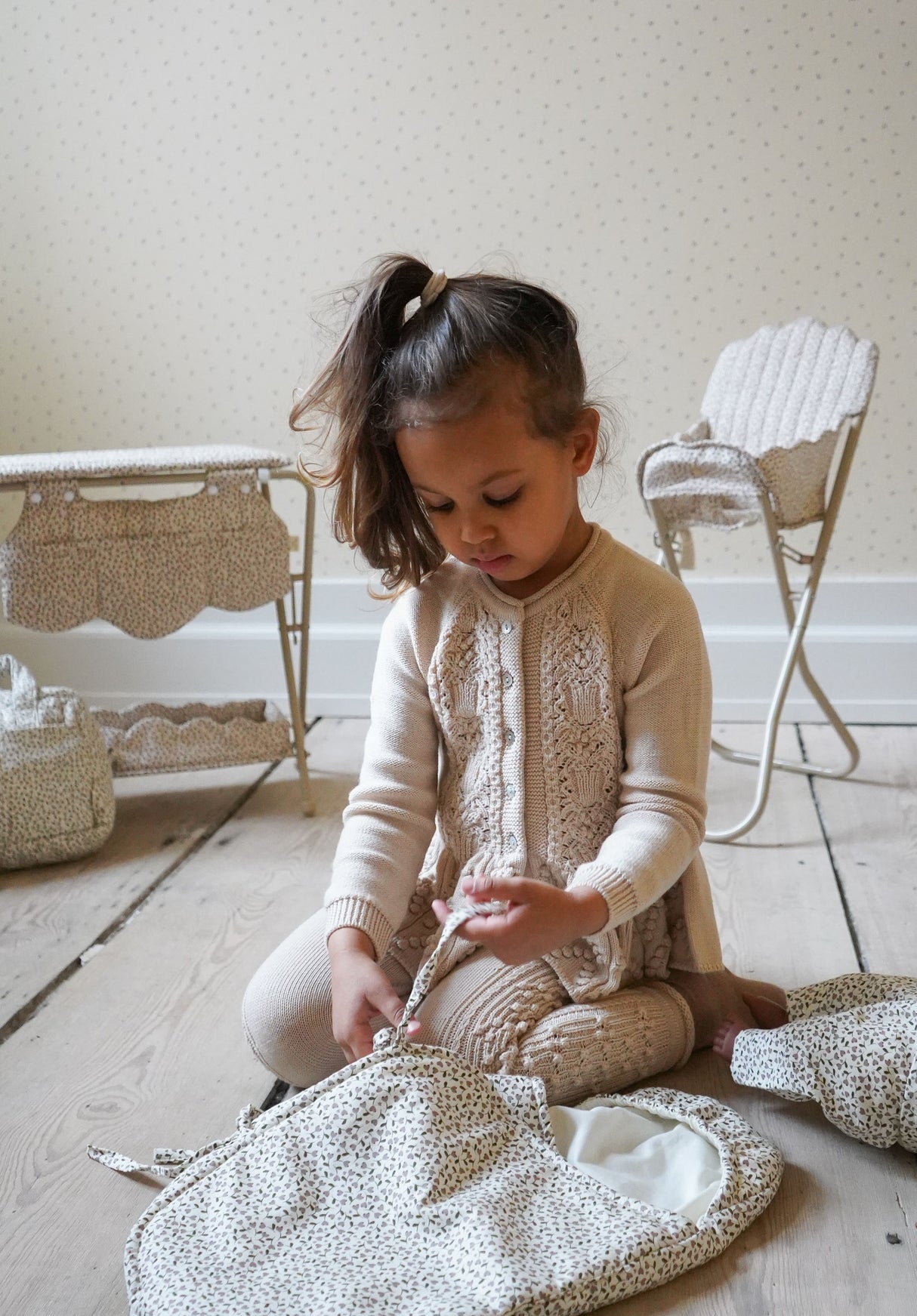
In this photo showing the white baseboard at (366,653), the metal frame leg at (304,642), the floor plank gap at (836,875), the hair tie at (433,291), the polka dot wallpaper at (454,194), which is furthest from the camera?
the white baseboard at (366,653)

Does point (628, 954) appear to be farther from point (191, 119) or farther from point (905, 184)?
point (191, 119)

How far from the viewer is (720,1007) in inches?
45.8

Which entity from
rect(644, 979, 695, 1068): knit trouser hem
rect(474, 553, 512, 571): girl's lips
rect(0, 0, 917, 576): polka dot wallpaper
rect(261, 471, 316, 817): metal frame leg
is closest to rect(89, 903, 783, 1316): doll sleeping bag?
rect(644, 979, 695, 1068): knit trouser hem

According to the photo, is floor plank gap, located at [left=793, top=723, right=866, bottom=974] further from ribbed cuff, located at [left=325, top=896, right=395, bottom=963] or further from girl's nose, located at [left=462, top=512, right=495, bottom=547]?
girl's nose, located at [left=462, top=512, right=495, bottom=547]

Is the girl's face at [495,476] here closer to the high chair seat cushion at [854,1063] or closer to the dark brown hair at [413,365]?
the dark brown hair at [413,365]

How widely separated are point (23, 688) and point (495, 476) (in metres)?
1.03

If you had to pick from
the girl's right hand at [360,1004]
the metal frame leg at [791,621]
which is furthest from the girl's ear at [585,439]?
the metal frame leg at [791,621]

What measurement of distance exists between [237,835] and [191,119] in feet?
4.50

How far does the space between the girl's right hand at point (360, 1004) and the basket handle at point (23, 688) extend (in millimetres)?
890

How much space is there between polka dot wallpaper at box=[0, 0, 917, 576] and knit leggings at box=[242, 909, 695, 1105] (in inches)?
43.9

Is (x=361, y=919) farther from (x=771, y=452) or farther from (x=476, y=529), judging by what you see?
(x=771, y=452)

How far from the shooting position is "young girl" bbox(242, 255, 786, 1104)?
1.00 metres

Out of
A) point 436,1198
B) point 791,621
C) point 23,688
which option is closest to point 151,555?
point 23,688

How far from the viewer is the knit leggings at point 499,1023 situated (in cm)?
104
